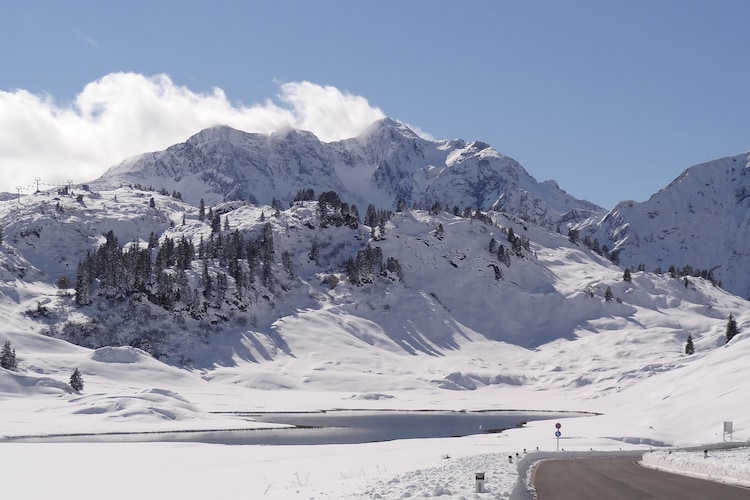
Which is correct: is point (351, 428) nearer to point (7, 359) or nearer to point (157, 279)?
point (7, 359)

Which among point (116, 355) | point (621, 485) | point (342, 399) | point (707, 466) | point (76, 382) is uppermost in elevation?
point (116, 355)

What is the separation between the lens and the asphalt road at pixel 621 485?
27.3 metres

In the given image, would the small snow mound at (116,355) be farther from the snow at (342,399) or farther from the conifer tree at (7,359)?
the conifer tree at (7,359)

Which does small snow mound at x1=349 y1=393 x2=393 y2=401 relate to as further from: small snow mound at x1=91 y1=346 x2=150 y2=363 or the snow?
small snow mound at x1=91 y1=346 x2=150 y2=363

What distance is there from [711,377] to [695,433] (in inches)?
917

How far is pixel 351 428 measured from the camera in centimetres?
9281

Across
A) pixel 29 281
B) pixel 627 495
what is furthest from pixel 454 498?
pixel 29 281

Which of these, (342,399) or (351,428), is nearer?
(351,428)

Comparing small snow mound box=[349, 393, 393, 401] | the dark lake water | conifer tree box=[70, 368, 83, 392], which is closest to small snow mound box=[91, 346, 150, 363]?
conifer tree box=[70, 368, 83, 392]

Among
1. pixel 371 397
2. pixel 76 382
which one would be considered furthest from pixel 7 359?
pixel 371 397

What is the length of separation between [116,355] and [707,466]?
A: 119m

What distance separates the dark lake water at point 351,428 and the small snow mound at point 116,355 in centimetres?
3711

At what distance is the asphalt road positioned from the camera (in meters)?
27.3

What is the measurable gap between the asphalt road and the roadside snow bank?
0.95m
